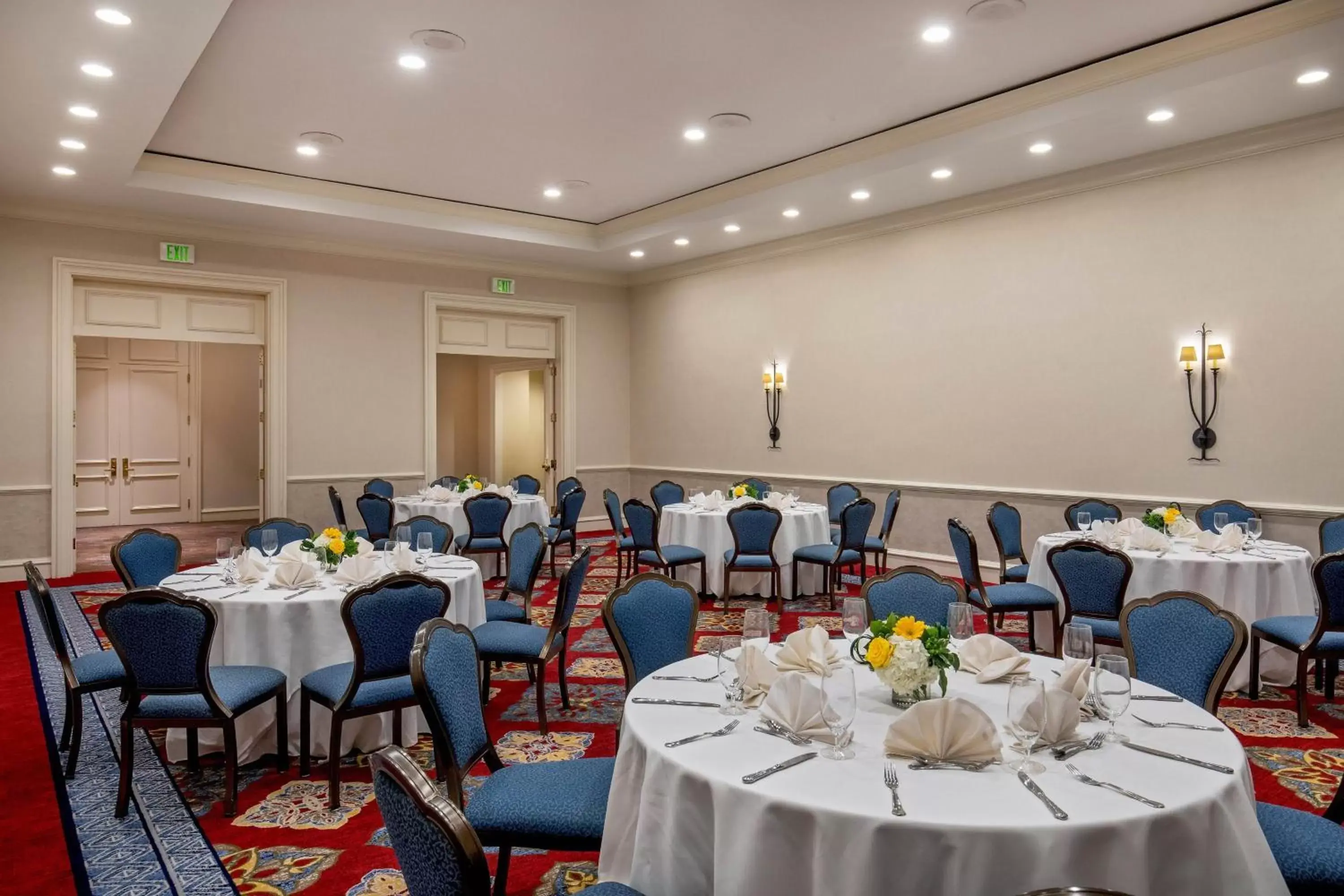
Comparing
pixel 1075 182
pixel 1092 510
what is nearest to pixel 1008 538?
pixel 1092 510

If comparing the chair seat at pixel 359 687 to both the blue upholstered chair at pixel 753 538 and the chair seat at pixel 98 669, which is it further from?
the blue upholstered chair at pixel 753 538

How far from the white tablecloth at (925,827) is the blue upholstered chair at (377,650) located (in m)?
1.68

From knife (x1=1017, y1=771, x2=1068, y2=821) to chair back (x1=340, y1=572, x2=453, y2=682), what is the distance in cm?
241

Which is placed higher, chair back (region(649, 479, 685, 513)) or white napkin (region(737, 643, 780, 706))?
chair back (region(649, 479, 685, 513))

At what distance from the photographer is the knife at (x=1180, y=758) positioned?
6.16 feet

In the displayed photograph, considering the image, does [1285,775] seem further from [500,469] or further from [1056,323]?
[500,469]

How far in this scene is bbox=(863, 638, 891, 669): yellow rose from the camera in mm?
2289

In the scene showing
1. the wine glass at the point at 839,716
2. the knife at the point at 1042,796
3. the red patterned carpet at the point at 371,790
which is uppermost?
the wine glass at the point at 839,716

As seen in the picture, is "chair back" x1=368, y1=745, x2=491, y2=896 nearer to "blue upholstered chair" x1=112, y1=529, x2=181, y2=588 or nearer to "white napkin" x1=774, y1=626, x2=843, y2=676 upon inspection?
"white napkin" x1=774, y1=626, x2=843, y2=676

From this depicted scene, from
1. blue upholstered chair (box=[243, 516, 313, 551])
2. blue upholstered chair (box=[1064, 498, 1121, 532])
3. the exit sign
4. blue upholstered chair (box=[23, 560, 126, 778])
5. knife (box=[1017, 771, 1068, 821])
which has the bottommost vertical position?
blue upholstered chair (box=[23, 560, 126, 778])

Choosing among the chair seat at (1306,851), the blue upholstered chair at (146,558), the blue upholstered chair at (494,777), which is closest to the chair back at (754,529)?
the blue upholstered chair at (146,558)

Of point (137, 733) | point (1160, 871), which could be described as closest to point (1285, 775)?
point (1160, 871)

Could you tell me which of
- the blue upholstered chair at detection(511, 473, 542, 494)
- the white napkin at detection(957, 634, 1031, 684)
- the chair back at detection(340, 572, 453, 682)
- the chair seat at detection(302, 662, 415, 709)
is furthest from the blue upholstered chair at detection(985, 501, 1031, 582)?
the blue upholstered chair at detection(511, 473, 542, 494)

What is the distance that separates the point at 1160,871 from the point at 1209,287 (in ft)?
20.0
